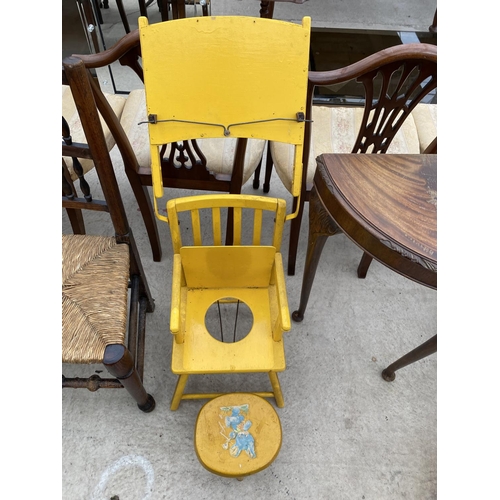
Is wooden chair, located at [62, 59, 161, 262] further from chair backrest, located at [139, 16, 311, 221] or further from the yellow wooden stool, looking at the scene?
the yellow wooden stool

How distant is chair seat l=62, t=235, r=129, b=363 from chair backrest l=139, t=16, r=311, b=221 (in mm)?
307

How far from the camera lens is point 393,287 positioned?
5.60 feet

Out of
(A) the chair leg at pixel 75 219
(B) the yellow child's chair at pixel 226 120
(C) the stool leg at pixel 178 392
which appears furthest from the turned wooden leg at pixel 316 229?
(A) the chair leg at pixel 75 219

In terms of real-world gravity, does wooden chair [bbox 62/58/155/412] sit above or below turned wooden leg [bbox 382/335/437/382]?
above

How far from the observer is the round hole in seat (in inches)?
59.6

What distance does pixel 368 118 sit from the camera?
134 centimetres

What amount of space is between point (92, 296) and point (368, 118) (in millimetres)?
1083

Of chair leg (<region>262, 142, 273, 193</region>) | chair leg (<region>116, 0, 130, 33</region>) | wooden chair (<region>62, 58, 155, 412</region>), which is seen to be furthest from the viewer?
chair leg (<region>116, 0, 130, 33</region>)

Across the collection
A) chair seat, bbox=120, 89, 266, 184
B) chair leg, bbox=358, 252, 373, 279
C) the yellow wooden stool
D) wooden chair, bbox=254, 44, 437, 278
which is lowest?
the yellow wooden stool

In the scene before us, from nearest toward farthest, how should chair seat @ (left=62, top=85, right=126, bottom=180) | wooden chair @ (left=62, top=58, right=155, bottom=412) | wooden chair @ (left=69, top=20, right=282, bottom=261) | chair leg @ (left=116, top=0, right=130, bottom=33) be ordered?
wooden chair @ (left=62, top=58, right=155, bottom=412) < wooden chair @ (left=69, top=20, right=282, bottom=261) < chair seat @ (left=62, top=85, right=126, bottom=180) < chair leg @ (left=116, top=0, right=130, bottom=33)

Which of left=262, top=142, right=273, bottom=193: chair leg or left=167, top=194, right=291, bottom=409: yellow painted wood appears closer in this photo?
left=167, top=194, right=291, bottom=409: yellow painted wood

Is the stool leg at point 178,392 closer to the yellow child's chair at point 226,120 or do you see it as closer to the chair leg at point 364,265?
the yellow child's chair at point 226,120

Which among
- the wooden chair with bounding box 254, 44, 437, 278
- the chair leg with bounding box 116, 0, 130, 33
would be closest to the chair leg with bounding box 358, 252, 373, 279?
the wooden chair with bounding box 254, 44, 437, 278
